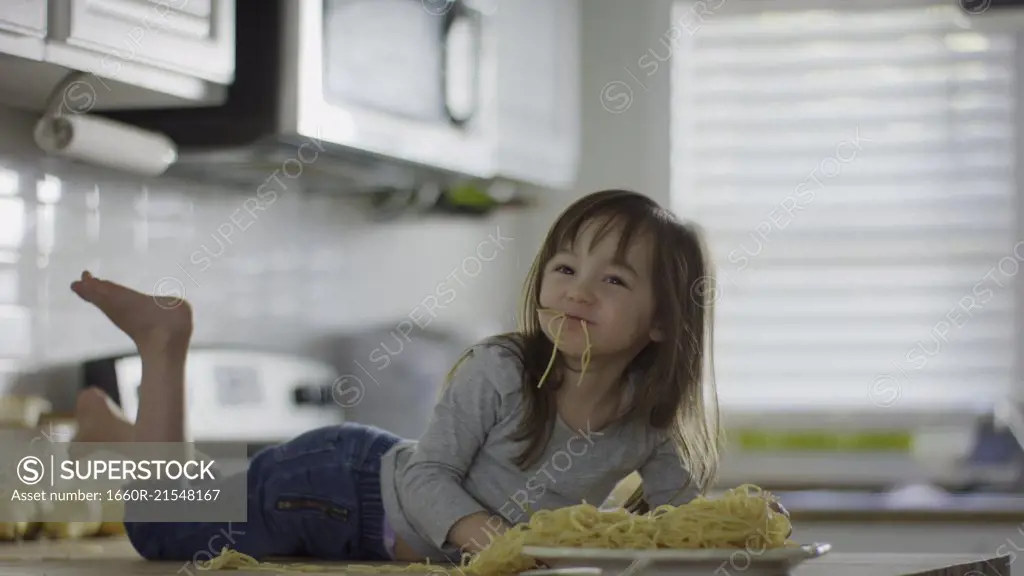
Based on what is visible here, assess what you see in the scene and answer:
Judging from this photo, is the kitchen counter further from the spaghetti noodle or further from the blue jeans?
the spaghetti noodle

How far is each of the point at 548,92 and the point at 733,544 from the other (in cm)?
183

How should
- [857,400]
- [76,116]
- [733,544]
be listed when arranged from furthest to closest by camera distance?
[857,400]
[76,116]
[733,544]

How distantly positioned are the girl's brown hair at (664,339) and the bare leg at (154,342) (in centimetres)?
44

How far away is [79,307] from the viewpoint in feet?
6.18

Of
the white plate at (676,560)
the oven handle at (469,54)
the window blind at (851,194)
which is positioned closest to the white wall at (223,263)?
the oven handle at (469,54)

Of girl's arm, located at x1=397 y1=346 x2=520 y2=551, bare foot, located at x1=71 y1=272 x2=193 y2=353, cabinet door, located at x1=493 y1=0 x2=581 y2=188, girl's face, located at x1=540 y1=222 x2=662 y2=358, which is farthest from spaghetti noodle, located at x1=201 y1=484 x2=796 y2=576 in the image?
cabinet door, located at x1=493 y1=0 x2=581 y2=188

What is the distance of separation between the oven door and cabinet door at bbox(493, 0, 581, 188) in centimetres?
8

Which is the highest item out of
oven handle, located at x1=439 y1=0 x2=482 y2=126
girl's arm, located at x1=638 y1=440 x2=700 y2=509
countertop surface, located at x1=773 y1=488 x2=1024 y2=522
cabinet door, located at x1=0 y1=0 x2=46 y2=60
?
oven handle, located at x1=439 y1=0 x2=482 y2=126

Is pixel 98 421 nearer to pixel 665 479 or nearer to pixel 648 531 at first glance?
pixel 665 479

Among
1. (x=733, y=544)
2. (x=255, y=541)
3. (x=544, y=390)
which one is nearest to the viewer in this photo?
(x=733, y=544)

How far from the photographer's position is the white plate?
39.8 inches

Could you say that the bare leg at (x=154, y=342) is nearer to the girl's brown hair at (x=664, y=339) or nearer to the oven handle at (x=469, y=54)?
the girl's brown hair at (x=664, y=339)

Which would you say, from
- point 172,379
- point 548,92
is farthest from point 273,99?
point 548,92

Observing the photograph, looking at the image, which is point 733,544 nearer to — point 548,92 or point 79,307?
point 79,307
